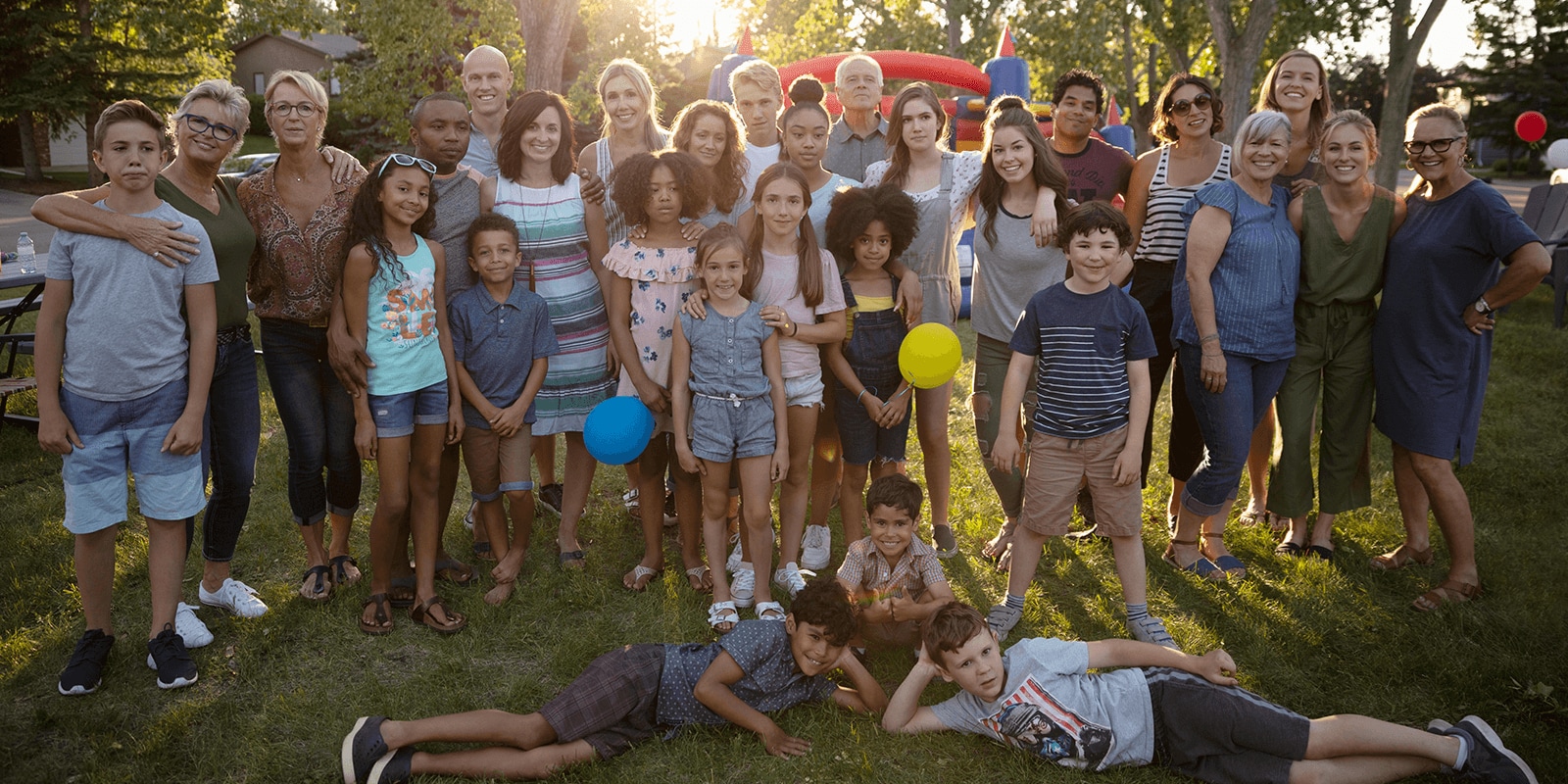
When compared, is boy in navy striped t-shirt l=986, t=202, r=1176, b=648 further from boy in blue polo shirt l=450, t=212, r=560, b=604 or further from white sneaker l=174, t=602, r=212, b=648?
white sneaker l=174, t=602, r=212, b=648

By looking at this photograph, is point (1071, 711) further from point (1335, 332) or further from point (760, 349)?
point (1335, 332)

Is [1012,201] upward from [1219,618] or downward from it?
upward

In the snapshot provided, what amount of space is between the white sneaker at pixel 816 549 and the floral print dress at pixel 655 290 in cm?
103

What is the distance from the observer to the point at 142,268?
3.28m

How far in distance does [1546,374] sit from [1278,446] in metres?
5.18

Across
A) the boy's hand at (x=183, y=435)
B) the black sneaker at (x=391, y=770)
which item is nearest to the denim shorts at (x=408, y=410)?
the boy's hand at (x=183, y=435)

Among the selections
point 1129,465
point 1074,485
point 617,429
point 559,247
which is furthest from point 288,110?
point 1129,465

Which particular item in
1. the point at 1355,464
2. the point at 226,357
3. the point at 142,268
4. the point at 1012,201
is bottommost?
the point at 1355,464

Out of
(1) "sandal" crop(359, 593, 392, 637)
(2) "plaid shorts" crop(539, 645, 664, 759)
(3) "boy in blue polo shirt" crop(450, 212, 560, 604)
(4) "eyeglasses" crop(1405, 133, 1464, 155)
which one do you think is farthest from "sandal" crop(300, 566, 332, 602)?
(4) "eyeglasses" crop(1405, 133, 1464, 155)

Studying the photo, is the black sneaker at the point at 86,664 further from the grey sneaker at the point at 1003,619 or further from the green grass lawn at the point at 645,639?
the grey sneaker at the point at 1003,619

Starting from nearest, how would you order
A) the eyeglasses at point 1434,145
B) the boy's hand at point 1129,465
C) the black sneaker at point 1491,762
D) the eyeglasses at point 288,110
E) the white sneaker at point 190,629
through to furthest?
1. the black sneaker at point 1491,762
2. the boy's hand at point 1129,465
3. the eyeglasses at point 288,110
4. the white sneaker at point 190,629
5. the eyeglasses at point 1434,145

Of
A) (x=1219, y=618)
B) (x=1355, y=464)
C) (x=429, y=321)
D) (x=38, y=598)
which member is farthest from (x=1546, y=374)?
(x=38, y=598)

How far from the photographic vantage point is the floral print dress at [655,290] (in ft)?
13.1

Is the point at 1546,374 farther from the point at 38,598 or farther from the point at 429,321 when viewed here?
the point at 38,598
